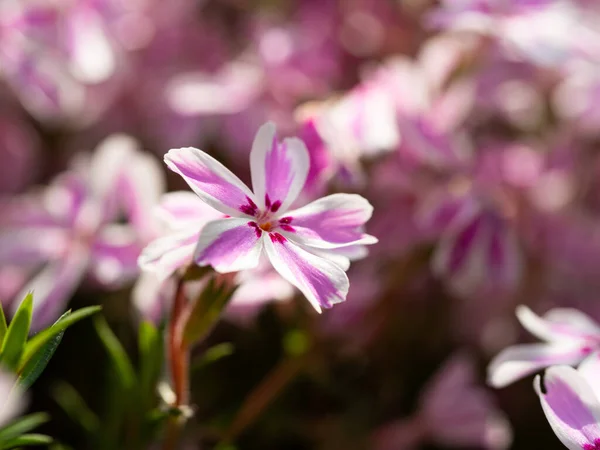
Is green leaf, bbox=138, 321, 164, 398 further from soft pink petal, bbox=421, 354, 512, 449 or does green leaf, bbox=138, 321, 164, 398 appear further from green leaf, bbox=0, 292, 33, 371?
soft pink petal, bbox=421, 354, 512, 449

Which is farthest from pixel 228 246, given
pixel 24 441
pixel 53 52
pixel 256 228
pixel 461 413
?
pixel 53 52

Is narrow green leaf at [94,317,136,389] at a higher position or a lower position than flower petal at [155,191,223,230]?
lower

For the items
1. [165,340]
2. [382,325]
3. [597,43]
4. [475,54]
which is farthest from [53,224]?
[597,43]

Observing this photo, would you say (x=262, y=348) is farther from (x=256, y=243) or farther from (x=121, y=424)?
(x=256, y=243)

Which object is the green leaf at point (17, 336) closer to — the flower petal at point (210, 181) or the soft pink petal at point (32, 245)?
the flower petal at point (210, 181)

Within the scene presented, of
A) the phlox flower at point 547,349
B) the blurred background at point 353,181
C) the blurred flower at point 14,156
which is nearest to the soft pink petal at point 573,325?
the phlox flower at point 547,349

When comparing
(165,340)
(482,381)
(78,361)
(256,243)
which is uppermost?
(256,243)

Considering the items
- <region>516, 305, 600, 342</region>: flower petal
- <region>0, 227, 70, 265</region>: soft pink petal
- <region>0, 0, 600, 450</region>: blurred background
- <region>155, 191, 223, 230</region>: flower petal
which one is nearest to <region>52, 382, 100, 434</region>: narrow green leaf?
<region>0, 0, 600, 450</region>: blurred background
